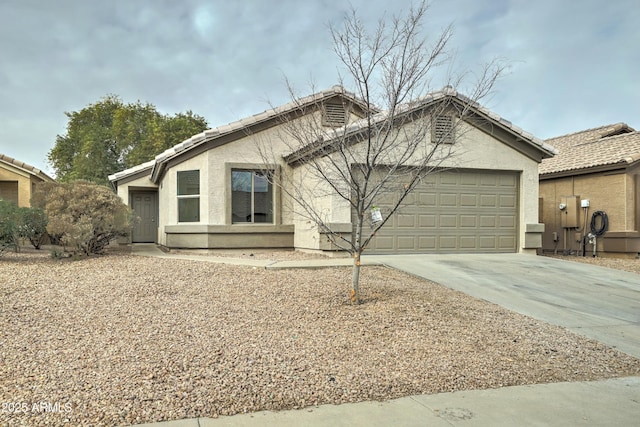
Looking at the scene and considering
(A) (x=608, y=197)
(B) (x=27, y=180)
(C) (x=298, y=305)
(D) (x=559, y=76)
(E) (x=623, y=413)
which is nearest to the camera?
(E) (x=623, y=413)

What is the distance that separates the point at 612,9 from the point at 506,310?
8.29 meters

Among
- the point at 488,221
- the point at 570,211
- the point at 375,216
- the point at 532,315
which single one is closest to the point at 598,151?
the point at 570,211

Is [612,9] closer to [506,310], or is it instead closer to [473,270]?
[473,270]

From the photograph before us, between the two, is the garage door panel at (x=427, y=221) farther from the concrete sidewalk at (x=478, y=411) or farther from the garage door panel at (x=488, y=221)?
the concrete sidewalk at (x=478, y=411)

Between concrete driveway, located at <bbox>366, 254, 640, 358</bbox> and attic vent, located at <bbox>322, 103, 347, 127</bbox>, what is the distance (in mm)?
3389

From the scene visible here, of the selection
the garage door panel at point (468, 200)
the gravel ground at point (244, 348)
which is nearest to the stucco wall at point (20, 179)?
the gravel ground at point (244, 348)

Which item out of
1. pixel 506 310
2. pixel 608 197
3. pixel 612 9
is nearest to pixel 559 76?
pixel 612 9

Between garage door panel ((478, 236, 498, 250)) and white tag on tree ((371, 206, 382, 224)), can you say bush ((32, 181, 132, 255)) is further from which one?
garage door panel ((478, 236, 498, 250))

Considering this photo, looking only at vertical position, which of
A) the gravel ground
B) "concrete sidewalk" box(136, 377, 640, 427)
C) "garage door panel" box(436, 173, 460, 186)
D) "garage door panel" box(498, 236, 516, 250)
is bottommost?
"concrete sidewalk" box(136, 377, 640, 427)

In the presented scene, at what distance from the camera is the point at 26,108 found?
64.8 ft

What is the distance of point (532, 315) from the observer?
6.89 meters

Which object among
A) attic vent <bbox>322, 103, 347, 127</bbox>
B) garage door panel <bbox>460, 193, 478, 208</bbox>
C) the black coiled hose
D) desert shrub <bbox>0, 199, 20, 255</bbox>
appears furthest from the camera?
the black coiled hose

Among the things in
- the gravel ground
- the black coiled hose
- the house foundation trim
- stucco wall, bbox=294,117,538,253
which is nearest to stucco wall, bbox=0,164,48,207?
the house foundation trim

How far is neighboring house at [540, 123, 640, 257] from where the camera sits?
14.1 metres
